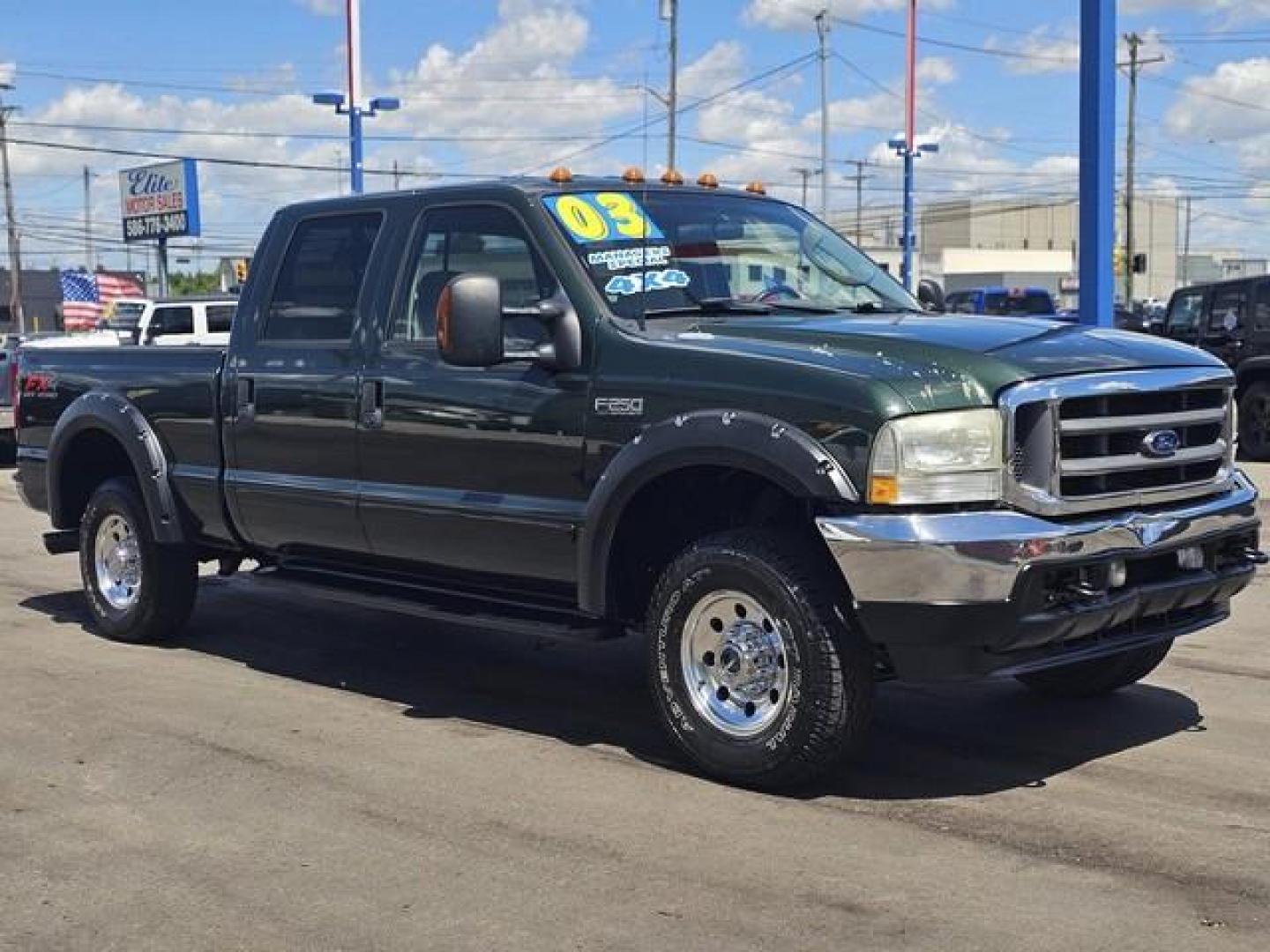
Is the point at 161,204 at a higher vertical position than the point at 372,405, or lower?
higher

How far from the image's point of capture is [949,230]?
475ft

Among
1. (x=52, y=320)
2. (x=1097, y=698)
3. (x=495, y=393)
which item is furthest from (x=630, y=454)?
(x=52, y=320)

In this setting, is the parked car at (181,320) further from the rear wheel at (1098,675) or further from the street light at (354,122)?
the rear wheel at (1098,675)

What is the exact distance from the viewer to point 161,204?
143 feet

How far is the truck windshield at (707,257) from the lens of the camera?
19.6 ft

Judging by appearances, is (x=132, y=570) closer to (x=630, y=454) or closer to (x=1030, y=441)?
(x=630, y=454)

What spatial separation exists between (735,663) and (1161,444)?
1606 millimetres

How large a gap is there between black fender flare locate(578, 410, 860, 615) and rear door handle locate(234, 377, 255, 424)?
2.16 metres

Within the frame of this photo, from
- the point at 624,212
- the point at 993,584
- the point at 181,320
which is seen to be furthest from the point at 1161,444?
the point at 181,320

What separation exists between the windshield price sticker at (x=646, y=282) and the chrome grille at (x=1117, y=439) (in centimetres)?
160

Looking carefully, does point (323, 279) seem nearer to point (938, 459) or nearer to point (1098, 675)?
point (938, 459)

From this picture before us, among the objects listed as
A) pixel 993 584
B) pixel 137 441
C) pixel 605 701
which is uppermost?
pixel 137 441

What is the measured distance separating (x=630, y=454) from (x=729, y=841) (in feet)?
4.60

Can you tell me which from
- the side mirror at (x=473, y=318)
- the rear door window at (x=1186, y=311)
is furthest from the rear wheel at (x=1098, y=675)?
the rear door window at (x=1186, y=311)
